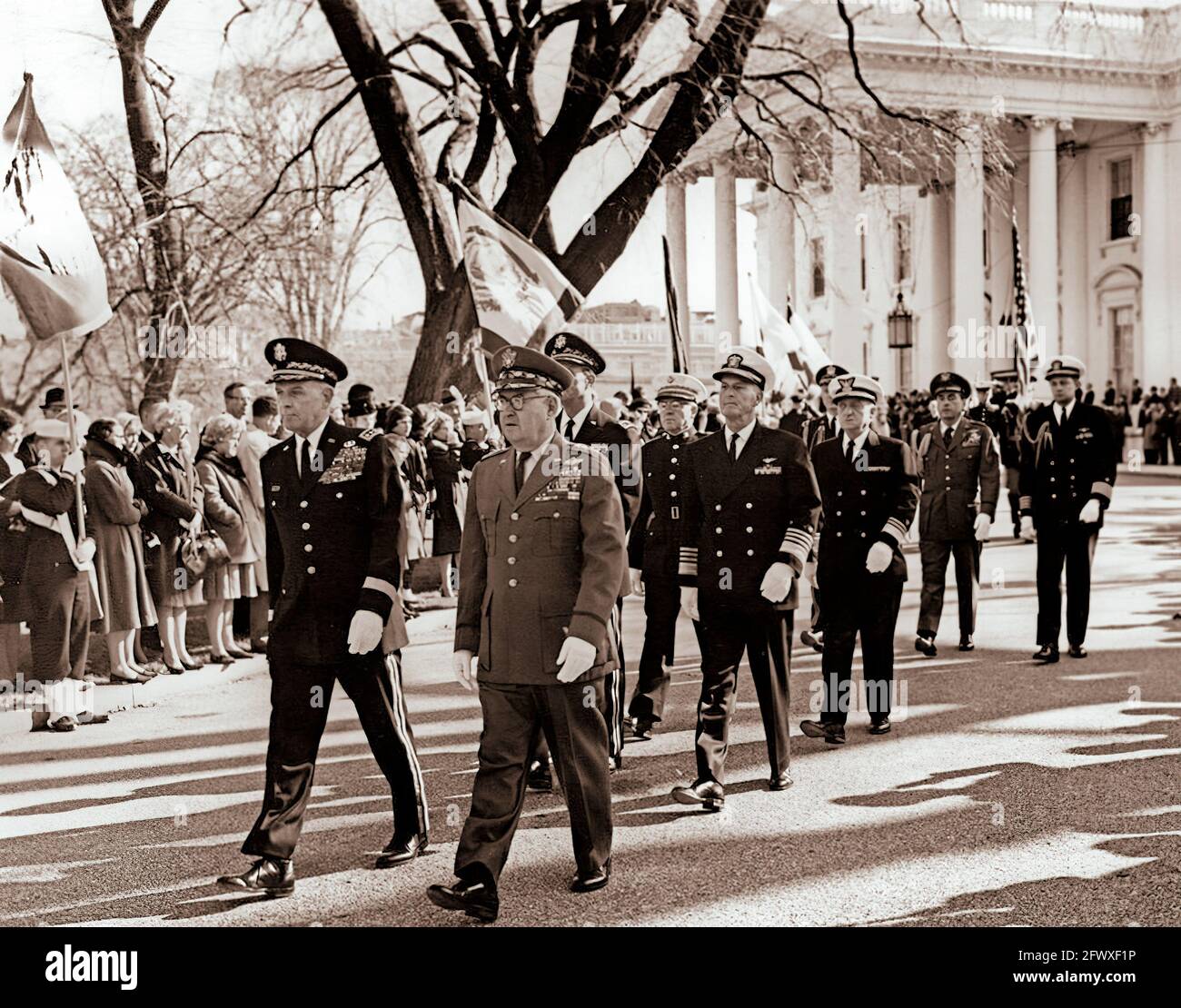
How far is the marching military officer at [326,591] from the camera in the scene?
19.5ft

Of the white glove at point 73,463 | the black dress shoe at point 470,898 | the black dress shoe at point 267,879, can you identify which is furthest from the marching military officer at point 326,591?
the white glove at point 73,463

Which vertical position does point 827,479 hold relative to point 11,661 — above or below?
above

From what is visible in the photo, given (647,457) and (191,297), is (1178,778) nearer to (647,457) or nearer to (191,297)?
(647,457)

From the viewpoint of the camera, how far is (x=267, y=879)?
5.69 meters

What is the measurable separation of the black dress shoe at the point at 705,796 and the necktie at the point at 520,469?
78.0 inches

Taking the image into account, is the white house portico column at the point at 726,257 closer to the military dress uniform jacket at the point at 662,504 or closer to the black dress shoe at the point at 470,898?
the military dress uniform jacket at the point at 662,504

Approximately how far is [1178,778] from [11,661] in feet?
24.8

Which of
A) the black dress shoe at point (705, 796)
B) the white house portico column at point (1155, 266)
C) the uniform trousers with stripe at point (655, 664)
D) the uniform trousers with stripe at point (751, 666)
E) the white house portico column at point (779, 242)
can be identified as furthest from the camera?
the white house portico column at point (1155, 266)

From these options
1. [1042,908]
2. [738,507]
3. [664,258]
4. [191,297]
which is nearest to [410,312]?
[191,297]

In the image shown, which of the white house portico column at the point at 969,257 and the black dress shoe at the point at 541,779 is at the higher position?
the white house portico column at the point at 969,257

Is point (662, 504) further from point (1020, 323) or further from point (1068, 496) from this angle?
point (1020, 323)

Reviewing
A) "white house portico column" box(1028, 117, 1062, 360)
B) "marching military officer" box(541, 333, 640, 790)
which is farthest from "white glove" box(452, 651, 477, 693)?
"white house portico column" box(1028, 117, 1062, 360)

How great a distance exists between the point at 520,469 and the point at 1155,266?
47790mm

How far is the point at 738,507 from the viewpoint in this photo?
7.48 m
